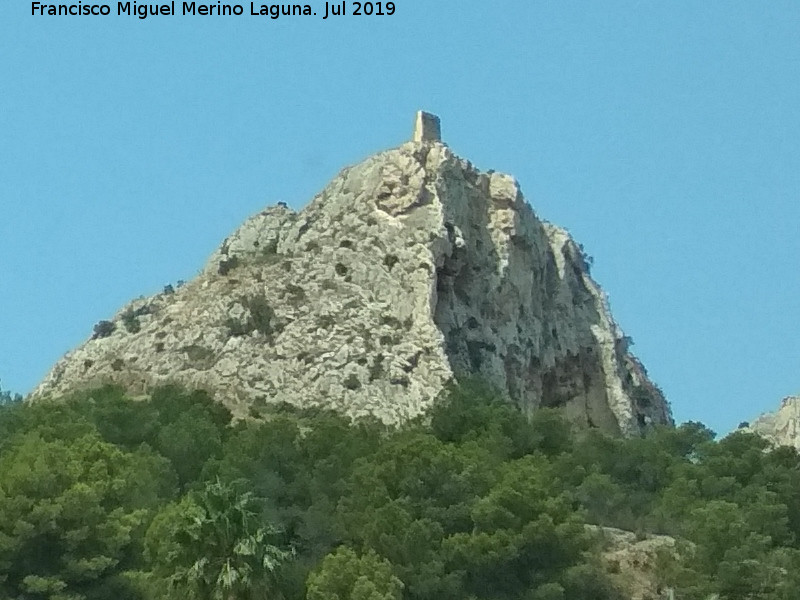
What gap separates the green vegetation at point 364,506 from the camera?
50.8 m

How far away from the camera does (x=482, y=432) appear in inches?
3002

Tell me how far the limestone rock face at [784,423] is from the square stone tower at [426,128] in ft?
86.4

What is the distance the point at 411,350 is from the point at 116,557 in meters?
41.1

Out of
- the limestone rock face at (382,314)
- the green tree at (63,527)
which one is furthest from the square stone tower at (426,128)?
the green tree at (63,527)

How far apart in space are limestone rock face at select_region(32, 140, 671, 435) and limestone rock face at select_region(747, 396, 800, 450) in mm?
7962

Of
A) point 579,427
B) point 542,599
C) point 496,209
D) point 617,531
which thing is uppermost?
point 496,209

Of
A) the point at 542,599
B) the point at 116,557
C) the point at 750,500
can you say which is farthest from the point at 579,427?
the point at 116,557

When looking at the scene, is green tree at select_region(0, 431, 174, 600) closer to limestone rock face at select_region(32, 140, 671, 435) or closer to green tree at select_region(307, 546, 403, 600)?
green tree at select_region(307, 546, 403, 600)

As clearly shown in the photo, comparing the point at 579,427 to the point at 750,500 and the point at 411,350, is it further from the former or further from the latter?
the point at 750,500

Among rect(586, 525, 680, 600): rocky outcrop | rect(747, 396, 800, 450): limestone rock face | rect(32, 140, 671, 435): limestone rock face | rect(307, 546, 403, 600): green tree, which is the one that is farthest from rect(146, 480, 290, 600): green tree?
rect(747, 396, 800, 450): limestone rock face

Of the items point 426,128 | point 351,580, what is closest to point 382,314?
point 426,128

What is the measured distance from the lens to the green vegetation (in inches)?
2000

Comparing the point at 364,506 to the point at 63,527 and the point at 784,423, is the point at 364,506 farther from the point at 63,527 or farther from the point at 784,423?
the point at 784,423

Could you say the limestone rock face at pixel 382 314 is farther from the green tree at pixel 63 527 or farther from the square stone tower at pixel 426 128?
the green tree at pixel 63 527
